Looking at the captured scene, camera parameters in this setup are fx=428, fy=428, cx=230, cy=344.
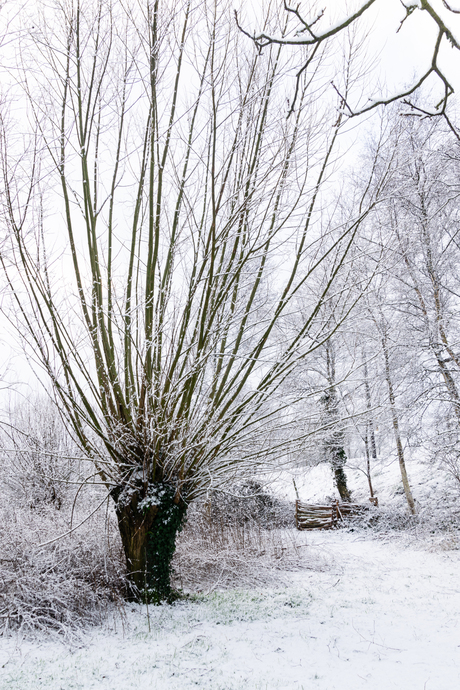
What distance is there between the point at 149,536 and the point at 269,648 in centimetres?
202

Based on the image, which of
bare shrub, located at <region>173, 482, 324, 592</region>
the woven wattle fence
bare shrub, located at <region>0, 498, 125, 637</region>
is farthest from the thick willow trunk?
the woven wattle fence

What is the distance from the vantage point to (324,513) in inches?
A: 572

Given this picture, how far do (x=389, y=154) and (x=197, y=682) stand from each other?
554cm

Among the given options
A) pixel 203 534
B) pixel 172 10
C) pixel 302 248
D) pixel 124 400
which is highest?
pixel 172 10

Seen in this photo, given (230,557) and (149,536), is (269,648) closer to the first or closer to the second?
(149,536)

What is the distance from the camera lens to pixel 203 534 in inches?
344

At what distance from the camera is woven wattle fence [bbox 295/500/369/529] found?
14062 mm

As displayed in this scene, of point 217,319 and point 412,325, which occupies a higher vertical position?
point 412,325

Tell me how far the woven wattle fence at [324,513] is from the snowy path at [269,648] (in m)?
8.17

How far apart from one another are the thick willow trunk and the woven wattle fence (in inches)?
392

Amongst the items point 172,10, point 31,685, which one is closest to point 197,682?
point 31,685

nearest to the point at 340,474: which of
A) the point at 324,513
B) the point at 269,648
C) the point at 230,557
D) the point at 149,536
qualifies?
Answer: the point at 324,513

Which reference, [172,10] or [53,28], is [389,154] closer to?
[172,10]

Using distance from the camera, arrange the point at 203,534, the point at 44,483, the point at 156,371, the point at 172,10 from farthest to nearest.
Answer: the point at 44,483
the point at 203,534
the point at 156,371
the point at 172,10
